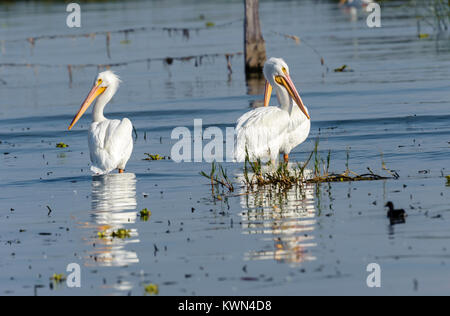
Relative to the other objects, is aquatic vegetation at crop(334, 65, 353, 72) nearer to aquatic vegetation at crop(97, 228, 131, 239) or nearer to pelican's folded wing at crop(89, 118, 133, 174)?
pelican's folded wing at crop(89, 118, 133, 174)

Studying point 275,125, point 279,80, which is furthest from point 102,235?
point 279,80

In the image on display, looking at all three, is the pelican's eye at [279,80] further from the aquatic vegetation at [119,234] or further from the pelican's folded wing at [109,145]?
the aquatic vegetation at [119,234]

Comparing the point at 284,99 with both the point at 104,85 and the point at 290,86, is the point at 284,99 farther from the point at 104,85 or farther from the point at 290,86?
the point at 104,85

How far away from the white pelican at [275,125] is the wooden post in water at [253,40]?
9.79m

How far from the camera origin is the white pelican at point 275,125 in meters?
12.0

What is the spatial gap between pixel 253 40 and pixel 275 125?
11.5m

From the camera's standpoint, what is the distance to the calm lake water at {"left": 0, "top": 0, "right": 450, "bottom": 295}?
6934mm

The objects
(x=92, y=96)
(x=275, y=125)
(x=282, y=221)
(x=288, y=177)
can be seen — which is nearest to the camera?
(x=282, y=221)

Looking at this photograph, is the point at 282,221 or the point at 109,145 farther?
the point at 109,145

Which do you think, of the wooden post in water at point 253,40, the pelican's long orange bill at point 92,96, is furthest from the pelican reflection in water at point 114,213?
the wooden post in water at point 253,40

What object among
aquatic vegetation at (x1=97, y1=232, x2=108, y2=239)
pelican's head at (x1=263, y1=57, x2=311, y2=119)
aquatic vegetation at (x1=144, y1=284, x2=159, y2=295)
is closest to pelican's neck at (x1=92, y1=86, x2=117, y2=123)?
pelican's head at (x1=263, y1=57, x2=311, y2=119)

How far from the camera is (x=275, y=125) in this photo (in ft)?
40.3

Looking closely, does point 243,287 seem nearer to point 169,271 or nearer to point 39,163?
point 169,271

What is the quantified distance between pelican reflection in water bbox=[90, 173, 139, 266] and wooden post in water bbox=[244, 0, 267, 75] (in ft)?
37.9
